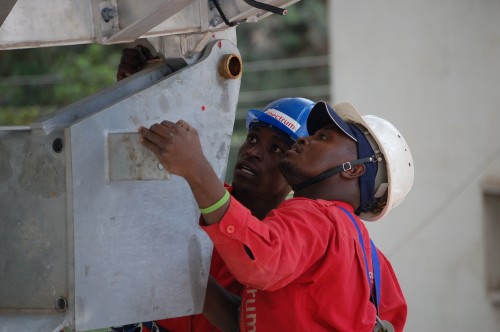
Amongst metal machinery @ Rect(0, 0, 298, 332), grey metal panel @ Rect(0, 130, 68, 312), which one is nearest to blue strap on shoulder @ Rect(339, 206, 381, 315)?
metal machinery @ Rect(0, 0, 298, 332)

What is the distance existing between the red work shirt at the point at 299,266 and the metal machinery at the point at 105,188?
0.75ft

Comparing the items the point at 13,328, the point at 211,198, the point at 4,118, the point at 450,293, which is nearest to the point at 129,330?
the point at 13,328

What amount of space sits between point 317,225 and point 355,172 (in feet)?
1.46

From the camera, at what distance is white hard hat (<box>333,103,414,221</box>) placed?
3.12m

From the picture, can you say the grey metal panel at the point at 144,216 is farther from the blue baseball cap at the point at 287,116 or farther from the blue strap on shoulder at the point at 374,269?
the blue baseball cap at the point at 287,116

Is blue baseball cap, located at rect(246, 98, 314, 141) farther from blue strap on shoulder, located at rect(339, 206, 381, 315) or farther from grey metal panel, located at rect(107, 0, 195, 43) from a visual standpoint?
grey metal panel, located at rect(107, 0, 195, 43)

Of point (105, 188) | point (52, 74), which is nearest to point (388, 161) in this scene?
point (105, 188)

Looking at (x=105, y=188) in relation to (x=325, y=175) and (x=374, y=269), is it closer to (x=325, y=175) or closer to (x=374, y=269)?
(x=325, y=175)

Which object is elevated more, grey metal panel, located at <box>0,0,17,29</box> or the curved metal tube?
the curved metal tube

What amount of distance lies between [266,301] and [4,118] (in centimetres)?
1008

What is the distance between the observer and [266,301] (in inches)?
110

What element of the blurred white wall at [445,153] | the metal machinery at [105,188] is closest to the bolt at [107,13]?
the metal machinery at [105,188]

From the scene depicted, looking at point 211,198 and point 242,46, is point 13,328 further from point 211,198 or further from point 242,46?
point 242,46

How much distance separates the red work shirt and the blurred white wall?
15.4 ft
